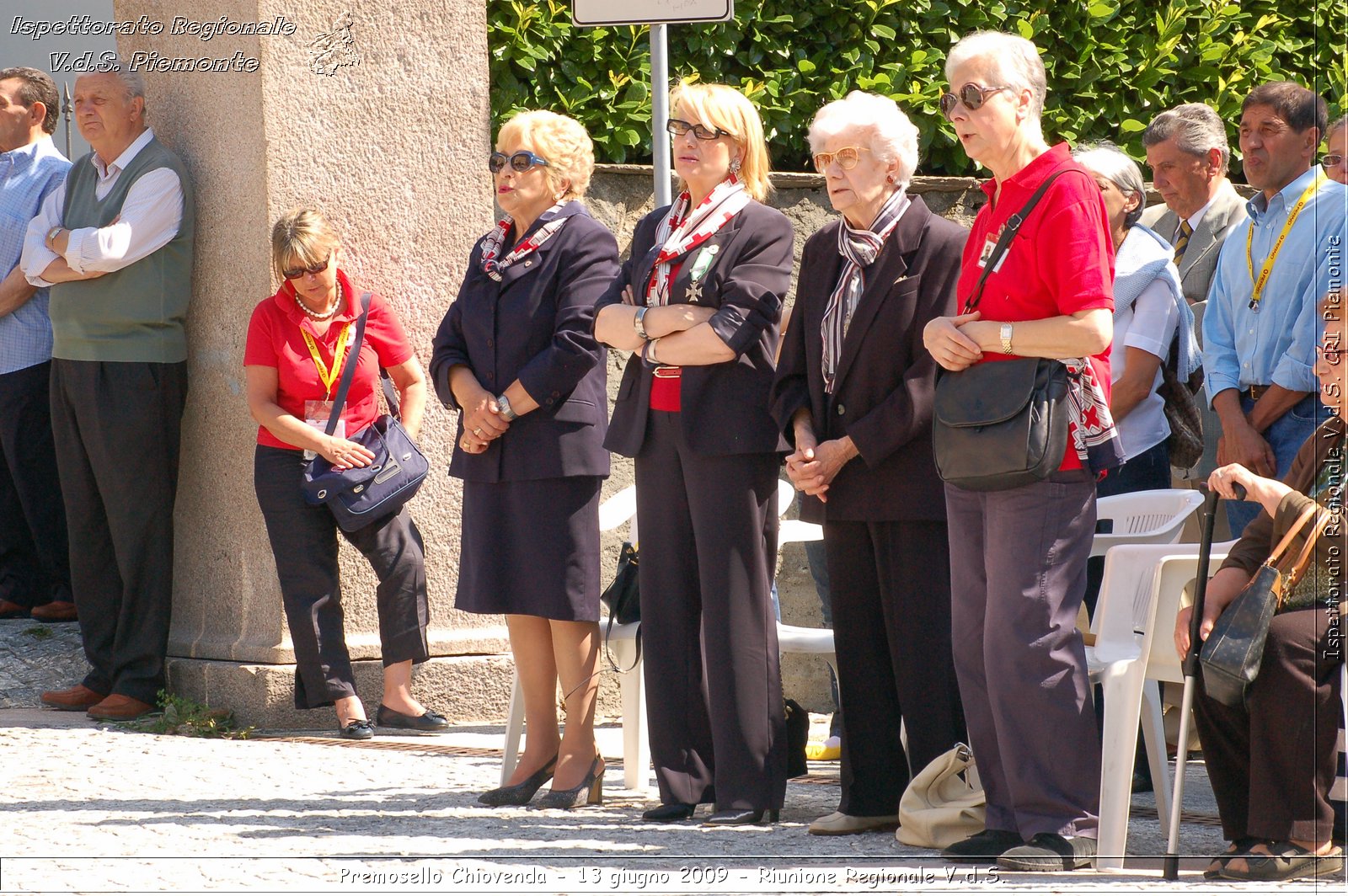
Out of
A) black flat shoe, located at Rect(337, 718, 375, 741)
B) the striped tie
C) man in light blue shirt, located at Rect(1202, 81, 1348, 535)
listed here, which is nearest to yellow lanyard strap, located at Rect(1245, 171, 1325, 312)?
man in light blue shirt, located at Rect(1202, 81, 1348, 535)

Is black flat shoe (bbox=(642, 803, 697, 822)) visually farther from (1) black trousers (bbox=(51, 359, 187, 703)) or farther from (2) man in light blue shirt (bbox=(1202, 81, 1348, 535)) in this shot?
(1) black trousers (bbox=(51, 359, 187, 703))

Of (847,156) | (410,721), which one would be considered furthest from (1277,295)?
(410,721)

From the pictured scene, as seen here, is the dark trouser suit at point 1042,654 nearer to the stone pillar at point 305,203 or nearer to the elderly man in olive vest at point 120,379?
the stone pillar at point 305,203

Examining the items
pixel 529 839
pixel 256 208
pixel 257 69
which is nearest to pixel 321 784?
pixel 529 839

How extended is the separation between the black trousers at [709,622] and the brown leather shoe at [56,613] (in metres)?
3.63

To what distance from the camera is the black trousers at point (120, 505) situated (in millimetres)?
6832

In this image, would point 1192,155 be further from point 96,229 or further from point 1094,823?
point 96,229

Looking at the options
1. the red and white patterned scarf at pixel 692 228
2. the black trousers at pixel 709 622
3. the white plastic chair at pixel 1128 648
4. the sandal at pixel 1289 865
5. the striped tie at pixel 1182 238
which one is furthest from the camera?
the striped tie at pixel 1182 238

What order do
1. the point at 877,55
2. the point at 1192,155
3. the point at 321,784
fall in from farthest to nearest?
the point at 877,55, the point at 1192,155, the point at 321,784

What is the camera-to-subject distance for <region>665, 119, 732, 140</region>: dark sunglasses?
5090mm

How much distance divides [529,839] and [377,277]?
3.02 meters

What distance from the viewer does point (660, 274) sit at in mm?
5121

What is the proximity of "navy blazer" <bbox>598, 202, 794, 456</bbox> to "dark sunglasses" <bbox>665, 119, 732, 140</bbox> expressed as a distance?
234 mm

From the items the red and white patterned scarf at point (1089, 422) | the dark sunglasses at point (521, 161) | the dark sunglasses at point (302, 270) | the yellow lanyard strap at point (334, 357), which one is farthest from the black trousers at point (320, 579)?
the red and white patterned scarf at point (1089, 422)
